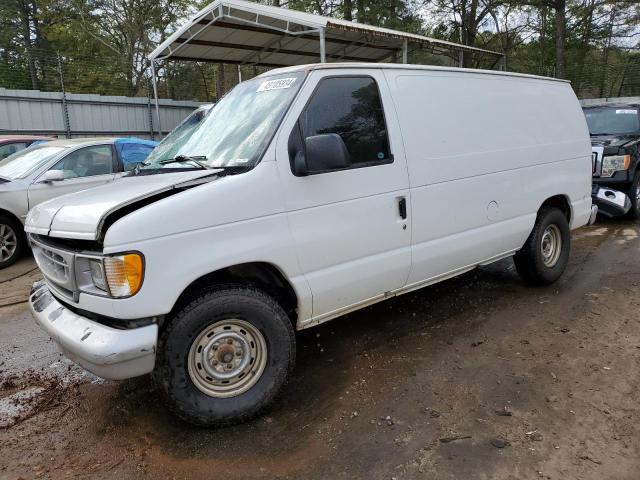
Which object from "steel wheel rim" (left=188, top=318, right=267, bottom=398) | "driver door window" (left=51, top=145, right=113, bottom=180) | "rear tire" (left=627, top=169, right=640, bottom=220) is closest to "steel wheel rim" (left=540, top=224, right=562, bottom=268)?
"steel wheel rim" (left=188, top=318, right=267, bottom=398)

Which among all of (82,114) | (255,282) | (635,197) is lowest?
(635,197)

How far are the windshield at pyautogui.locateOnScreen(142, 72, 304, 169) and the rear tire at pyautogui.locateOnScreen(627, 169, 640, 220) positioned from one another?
7323 millimetres

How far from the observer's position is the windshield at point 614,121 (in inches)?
358

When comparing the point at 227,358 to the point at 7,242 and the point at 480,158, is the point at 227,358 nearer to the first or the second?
the point at 480,158

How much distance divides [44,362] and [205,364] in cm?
196

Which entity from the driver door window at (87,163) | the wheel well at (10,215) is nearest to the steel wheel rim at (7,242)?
the wheel well at (10,215)

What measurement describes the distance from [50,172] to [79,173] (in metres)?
0.59

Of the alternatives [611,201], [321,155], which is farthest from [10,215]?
[611,201]

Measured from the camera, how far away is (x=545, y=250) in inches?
214

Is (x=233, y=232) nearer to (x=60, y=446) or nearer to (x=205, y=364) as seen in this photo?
(x=205, y=364)

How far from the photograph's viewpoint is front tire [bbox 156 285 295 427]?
2834mm

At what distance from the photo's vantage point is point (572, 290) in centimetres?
538

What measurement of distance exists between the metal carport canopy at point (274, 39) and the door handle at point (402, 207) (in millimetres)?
7192

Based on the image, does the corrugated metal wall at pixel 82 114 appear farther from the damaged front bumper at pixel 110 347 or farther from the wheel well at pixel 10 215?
the damaged front bumper at pixel 110 347
